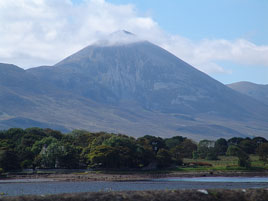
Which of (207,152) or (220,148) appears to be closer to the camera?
(207,152)

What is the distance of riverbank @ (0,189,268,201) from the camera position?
54.7 feet

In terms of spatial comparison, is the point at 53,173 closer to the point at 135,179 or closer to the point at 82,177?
the point at 82,177

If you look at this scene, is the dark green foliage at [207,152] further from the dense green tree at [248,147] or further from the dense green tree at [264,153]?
the dense green tree at [264,153]

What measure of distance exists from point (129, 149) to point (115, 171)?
526 centimetres

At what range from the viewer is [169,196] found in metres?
17.3

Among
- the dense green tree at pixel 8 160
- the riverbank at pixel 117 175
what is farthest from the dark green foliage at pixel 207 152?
the dense green tree at pixel 8 160

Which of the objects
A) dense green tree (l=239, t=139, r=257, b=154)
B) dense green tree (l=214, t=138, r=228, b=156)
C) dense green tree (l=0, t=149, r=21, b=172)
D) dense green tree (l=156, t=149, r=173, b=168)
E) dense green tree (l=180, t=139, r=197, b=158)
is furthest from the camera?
dense green tree (l=214, t=138, r=228, b=156)

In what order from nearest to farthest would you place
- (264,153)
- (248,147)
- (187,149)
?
(264,153) < (248,147) < (187,149)

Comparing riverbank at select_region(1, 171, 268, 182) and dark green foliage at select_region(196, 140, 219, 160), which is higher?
dark green foliage at select_region(196, 140, 219, 160)

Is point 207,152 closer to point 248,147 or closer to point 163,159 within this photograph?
point 248,147

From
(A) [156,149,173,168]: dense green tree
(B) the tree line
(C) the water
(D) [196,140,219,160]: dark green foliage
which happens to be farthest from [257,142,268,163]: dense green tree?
(C) the water

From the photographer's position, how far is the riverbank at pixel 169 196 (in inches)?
657

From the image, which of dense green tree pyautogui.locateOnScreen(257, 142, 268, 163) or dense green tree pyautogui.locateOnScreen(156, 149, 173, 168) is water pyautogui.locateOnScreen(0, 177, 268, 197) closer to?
dense green tree pyautogui.locateOnScreen(156, 149, 173, 168)

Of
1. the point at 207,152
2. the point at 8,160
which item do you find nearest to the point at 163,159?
the point at 207,152
